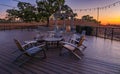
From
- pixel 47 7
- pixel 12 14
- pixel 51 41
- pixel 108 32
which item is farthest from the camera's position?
pixel 12 14

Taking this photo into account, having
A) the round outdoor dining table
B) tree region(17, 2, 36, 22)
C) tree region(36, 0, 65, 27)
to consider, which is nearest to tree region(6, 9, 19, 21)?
tree region(17, 2, 36, 22)

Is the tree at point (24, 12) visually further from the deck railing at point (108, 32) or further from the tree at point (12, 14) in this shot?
the deck railing at point (108, 32)

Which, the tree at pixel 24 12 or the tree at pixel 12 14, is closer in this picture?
the tree at pixel 12 14

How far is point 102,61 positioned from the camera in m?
4.11

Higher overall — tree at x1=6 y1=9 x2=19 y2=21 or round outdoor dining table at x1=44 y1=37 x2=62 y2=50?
tree at x1=6 y1=9 x2=19 y2=21

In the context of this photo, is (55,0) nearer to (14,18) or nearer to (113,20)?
(14,18)

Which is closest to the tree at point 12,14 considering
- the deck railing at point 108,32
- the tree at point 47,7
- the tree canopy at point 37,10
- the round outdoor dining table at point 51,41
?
the tree canopy at point 37,10

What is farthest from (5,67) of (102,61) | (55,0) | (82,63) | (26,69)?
(55,0)

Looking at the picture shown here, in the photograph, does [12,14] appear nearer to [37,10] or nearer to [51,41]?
[37,10]

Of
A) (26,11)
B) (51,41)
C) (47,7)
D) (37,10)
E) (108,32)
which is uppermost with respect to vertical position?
(47,7)

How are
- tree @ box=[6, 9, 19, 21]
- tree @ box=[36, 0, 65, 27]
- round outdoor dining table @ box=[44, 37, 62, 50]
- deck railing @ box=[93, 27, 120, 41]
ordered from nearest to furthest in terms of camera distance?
round outdoor dining table @ box=[44, 37, 62, 50], deck railing @ box=[93, 27, 120, 41], tree @ box=[36, 0, 65, 27], tree @ box=[6, 9, 19, 21]

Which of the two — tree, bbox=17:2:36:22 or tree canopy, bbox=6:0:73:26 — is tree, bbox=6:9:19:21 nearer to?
tree canopy, bbox=6:0:73:26

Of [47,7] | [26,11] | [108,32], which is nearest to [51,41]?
[108,32]

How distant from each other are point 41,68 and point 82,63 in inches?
44.8
